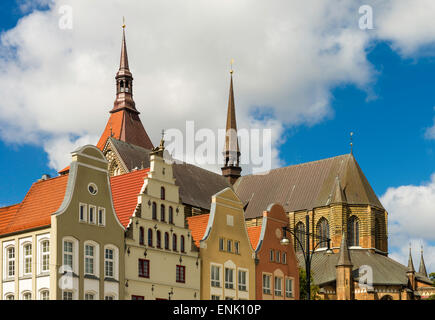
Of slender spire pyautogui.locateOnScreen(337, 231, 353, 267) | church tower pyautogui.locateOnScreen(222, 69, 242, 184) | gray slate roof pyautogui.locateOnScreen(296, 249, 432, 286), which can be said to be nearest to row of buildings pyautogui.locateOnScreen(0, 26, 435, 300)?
gray slate roof pyautogui.locateOnScreen(296, 249, 432, 286)

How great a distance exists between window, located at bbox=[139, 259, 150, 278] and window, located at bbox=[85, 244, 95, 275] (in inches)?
153

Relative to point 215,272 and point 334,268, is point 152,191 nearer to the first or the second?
point 215,272

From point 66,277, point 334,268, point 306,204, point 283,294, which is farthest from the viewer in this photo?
point 306,204

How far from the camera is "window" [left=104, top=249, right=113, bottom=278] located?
125ft

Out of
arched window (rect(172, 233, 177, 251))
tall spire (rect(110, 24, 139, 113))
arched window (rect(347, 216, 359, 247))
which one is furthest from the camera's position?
tall spire (rect(110, 24, 139, 113))

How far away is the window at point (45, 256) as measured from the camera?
35.6 metres

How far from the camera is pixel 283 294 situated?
166 ft

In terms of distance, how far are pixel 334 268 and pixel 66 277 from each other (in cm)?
4676

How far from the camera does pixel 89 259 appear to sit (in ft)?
121

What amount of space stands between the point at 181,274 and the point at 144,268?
10.0ft

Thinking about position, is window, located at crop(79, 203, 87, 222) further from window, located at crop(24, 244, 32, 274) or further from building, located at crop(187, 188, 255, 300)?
building, located at crop(187, 188, 255, 300)

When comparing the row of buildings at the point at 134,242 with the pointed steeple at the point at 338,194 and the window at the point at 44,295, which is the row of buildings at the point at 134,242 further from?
the pointed steeple at the point at 338,194
